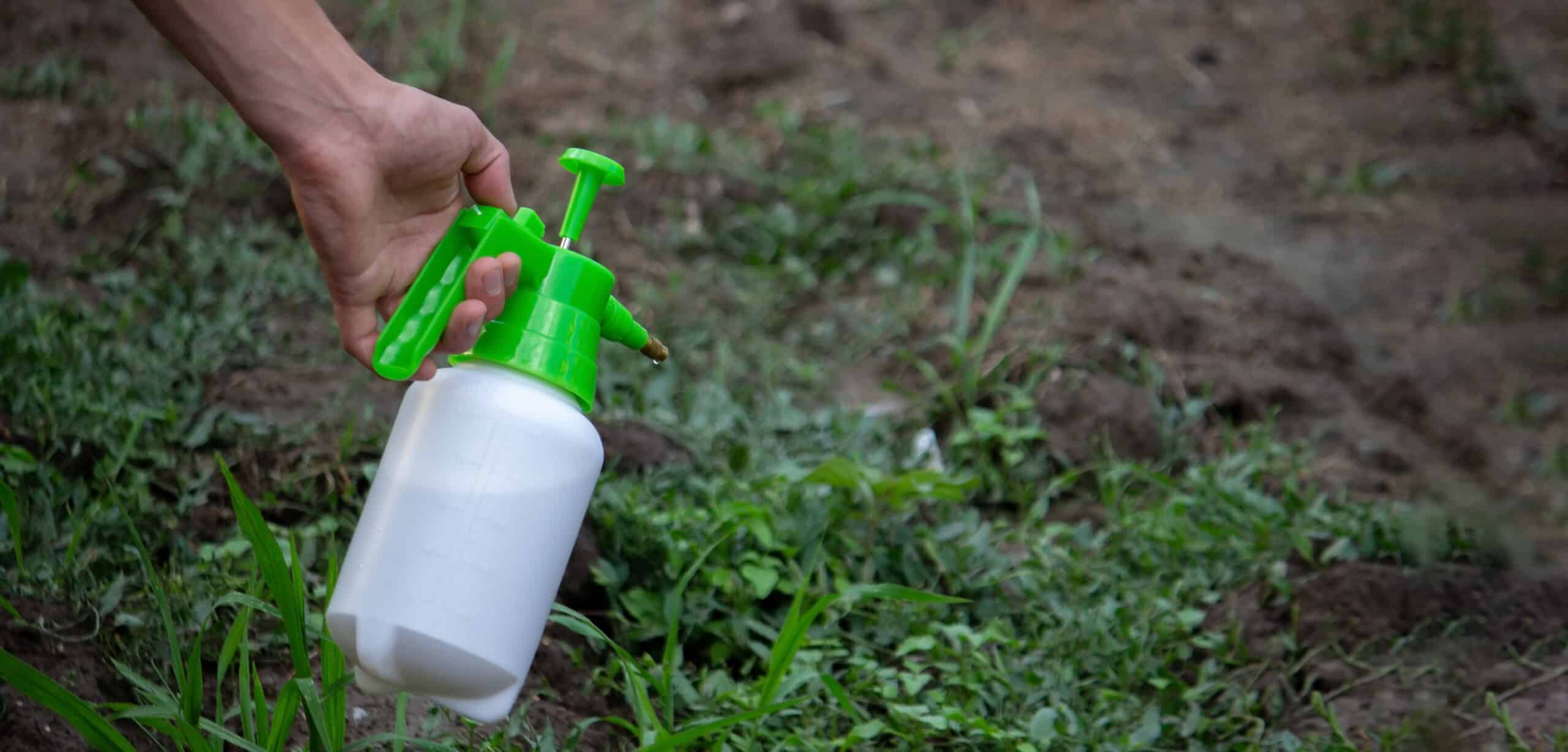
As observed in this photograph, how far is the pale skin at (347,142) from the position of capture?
1370mm

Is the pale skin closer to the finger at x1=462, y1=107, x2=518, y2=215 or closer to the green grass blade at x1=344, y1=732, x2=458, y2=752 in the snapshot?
the finger at x1=462, y1=107, x2=518, y2=215

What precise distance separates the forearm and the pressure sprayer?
0.64 feet

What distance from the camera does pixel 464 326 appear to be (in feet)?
4.35

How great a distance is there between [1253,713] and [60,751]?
1.58 meters

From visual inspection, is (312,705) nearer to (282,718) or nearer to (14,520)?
(282,718)

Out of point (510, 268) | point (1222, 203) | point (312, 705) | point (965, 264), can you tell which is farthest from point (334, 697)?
point (1222, 203)

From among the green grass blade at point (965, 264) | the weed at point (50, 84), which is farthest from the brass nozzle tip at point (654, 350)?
the weed at point (50, 84)

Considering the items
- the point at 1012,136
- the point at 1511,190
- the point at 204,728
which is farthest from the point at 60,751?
the point at 1511,190

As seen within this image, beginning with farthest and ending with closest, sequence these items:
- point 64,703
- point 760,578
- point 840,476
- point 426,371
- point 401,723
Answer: point 840,476, point 760,578, point 401,723, point 426,371, point 64,703

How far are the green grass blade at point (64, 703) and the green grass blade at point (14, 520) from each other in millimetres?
295

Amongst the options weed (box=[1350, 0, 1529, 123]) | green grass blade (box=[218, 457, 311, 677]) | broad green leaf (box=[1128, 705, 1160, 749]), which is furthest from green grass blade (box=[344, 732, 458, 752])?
weed (box=[1350, 0, 1529, 123])

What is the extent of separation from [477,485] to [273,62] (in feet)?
1.72

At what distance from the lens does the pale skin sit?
1.37 meters

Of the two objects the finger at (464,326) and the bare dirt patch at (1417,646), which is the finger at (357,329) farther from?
the bare dirt patch at (1417,646)
